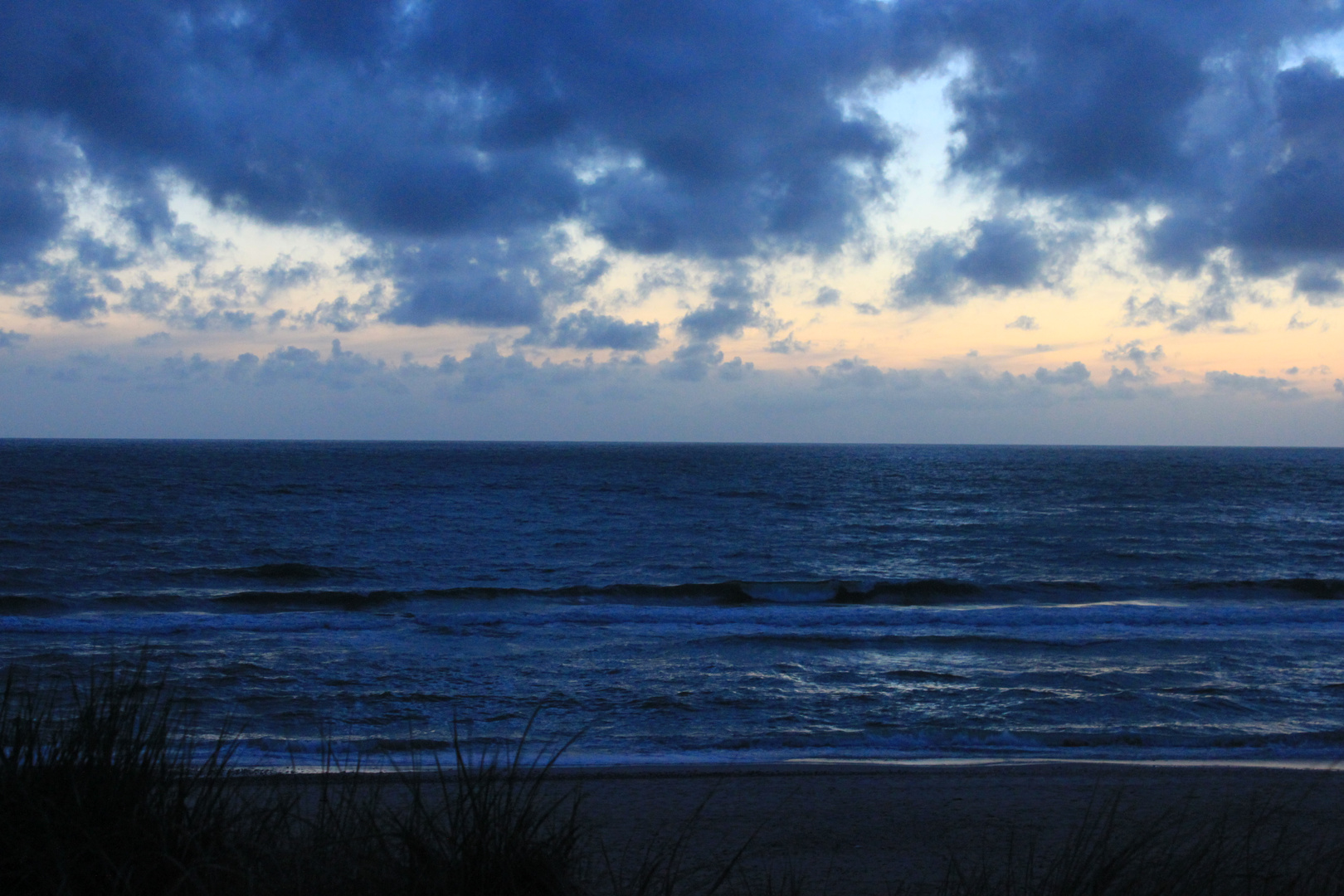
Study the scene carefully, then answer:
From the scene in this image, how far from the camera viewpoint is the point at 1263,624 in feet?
58.0

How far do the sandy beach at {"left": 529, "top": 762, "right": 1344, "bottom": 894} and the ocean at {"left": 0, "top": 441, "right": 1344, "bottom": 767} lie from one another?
1049 mm

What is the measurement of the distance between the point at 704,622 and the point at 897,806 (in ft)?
35.8

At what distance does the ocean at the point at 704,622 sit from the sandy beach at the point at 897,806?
105cm

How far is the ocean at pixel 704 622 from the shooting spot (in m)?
10.4

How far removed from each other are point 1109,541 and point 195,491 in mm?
47961

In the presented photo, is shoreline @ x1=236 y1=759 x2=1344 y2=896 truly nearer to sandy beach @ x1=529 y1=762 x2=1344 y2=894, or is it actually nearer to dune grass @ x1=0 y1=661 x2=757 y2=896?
sandy beach @ x1=529 y1=762 x2=1344 y2=894

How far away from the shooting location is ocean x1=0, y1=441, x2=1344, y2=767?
408 inches

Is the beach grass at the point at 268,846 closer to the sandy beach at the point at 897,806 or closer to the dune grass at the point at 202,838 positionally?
the dune grass at the point at 202,838

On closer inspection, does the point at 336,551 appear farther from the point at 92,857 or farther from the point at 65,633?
the point at 92,857

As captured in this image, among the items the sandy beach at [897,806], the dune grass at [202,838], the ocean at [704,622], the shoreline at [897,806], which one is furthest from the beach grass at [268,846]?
the sandy beach at [897,806]

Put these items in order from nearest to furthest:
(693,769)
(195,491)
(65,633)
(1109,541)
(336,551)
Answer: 1. (693,769)
2. (65,633)
3. (336,551)
4. (1109,541)
5. (195,491)

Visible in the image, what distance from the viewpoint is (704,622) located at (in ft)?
59.7

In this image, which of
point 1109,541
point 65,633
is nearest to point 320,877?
point 65,633

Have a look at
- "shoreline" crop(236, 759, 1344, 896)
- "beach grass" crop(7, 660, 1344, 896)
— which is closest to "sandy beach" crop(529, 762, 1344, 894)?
"shoreline" crop(236, 759, 1344, 896)
